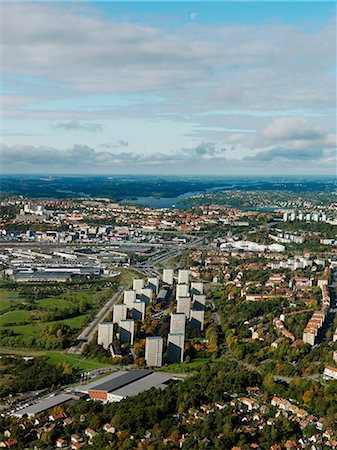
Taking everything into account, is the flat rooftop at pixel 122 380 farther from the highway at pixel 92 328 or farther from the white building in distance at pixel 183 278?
the white building in distance at pixel 183 278

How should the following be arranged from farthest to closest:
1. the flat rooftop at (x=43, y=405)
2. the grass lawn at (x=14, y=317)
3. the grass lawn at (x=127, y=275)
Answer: the grass lawn at (x=127, y=275) → the grass lawn at (x=14, y=317) → the flat rooftop at (x=43, y=405)

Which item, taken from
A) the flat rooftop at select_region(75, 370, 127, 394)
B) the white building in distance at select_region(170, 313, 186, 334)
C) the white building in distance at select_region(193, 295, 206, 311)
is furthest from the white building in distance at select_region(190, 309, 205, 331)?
the flat rooftop at select_region(75, 370, 127, 394)

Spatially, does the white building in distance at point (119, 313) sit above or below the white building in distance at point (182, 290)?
below

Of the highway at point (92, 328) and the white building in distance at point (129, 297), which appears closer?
the highway at point (92, 328)

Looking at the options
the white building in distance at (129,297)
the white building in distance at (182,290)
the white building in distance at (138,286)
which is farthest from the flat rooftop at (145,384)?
the white building in distance at (138,286)

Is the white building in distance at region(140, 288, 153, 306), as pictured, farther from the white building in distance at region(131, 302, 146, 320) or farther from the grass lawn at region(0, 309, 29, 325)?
the grass lawn at region(0, 309, 29, 325)

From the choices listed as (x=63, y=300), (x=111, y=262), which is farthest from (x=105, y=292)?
(x=111, y=262)

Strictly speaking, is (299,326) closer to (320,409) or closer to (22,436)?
(320,409)

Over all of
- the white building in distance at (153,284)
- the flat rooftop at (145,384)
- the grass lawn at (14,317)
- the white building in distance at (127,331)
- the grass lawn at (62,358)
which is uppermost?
the white building in distance at (153,284)
